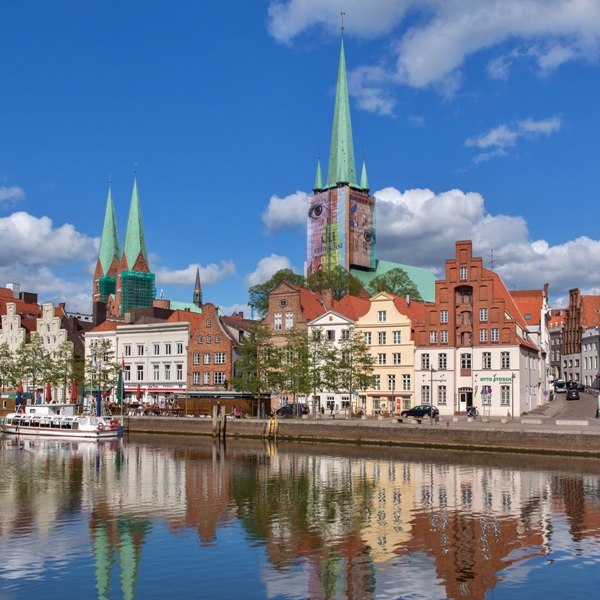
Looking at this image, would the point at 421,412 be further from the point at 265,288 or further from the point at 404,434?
the point at 265,288

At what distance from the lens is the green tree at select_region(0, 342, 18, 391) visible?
361 ft

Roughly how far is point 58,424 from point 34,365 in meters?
28.9

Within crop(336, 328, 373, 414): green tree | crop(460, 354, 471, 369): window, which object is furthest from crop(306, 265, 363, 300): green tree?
crop(460, 354, 471, 369): window

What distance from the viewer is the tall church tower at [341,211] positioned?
176000 mm

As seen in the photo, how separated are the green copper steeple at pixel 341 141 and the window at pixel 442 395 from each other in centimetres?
10346

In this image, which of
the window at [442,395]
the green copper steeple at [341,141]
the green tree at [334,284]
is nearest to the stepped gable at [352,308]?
the window at [442,395]

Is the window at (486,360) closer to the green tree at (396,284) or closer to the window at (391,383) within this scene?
the window at (391,383)

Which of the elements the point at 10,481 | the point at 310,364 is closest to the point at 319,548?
the point at 10,481

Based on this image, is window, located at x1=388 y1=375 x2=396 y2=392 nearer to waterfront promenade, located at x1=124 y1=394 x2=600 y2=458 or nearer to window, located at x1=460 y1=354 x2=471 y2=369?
waterfront promenade, located at x1=124 y1=394 x2=600 y2=458

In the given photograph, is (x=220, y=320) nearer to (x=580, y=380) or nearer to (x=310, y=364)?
(x=310, y=364)

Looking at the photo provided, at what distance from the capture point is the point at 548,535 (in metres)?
31.7

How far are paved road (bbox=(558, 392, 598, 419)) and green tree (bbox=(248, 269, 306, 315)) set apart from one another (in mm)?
42184

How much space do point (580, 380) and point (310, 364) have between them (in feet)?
230

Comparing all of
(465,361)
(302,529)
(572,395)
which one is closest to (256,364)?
(465,361)
